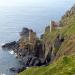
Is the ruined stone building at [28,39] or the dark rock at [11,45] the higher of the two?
the ruined stone building at [28,39]

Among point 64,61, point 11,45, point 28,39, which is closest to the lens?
point 64,61

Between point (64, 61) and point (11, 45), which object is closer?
point (64, 61)

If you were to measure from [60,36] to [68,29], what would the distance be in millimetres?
3758

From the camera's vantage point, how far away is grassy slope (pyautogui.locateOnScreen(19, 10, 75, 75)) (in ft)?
161

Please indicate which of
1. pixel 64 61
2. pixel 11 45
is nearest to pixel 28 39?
pixel 11 45

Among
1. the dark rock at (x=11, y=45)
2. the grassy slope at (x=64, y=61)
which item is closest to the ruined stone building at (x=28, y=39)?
the dark rock at (x=11, y=45)

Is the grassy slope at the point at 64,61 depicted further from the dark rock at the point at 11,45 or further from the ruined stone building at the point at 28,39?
the dark rock at the point at 11,45

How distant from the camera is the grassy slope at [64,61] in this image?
49.2m

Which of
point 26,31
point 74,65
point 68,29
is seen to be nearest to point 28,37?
point 26,31

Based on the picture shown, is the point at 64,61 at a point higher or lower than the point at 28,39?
lower

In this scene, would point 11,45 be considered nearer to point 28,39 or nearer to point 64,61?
point 28,39

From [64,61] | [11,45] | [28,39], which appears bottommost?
[64,61]

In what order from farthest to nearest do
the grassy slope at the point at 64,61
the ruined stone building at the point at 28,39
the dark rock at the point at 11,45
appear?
the dark rock at the point at 11,45 < the ruined stone building at the point at 28,39 < the grassy slope at the point at 64,61

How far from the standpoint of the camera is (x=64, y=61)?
2156 inches
